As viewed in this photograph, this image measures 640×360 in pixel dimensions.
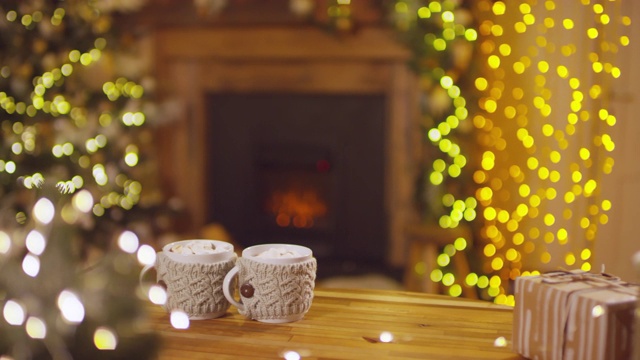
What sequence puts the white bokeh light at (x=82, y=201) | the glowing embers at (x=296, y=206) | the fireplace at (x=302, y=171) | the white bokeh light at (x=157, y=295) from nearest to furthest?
the white bokeh light at (x=82, y=201) → the white bokeh light at (x=157, y=295) → the fireplace at (x=302, y=171) → the glowing embers at (x=296, y=206)

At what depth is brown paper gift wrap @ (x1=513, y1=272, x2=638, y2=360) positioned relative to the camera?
680 mm

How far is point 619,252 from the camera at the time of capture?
285 centimetres

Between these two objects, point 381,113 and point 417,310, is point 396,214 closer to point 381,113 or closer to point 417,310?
point 381,113

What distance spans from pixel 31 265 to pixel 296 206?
2.56 m

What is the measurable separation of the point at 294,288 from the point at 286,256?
1.9 inches

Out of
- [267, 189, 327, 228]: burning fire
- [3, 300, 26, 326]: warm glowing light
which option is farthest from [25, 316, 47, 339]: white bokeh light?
[267, 189, 327, 228]: burning fire

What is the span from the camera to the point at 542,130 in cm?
284

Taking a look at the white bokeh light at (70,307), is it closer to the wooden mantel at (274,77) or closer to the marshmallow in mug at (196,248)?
the marshmallow in mug at (196,248)

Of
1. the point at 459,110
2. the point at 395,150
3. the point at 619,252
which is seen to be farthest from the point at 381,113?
the point at 619,252

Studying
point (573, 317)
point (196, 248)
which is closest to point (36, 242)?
point (196, 248)

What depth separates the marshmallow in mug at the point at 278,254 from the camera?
89 centimetres

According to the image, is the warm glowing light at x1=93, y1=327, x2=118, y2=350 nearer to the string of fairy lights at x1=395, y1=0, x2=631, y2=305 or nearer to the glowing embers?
the string of fairy lights at x1=395, y1=0, x2=631, y2=305

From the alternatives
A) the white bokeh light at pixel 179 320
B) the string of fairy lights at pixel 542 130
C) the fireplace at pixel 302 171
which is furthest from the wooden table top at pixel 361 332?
the fireplace at pixel 302 171

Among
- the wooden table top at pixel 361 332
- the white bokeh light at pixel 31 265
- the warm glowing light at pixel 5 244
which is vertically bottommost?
the wooden table top at pixel 361 332
